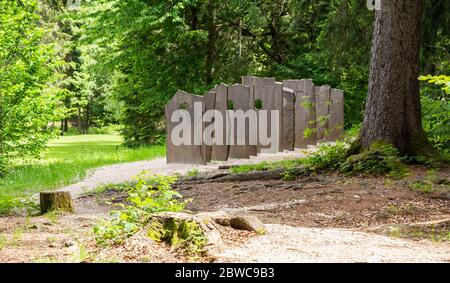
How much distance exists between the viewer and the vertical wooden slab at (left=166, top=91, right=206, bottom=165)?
A: 1289cm

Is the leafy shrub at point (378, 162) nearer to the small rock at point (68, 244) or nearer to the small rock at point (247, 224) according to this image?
the small rock at point (247, 224)

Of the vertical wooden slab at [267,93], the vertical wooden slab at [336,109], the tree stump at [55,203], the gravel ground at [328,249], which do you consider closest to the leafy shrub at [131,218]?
the gravel ground at [328,249]

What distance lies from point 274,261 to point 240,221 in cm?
115

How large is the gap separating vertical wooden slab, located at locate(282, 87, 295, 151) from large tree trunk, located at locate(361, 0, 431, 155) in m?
4.40

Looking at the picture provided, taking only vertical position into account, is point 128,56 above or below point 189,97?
above

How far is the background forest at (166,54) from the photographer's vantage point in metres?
14.9

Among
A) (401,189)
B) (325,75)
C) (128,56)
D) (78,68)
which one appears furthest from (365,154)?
(78,68)

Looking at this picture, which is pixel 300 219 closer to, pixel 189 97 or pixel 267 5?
pixel 189 97

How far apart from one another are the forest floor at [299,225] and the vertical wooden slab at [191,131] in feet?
7.76

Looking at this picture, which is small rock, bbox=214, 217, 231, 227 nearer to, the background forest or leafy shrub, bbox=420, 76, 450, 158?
leafy shrub, bbox=420, 76, 450, 158

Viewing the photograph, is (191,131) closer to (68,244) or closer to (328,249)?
(68,244)

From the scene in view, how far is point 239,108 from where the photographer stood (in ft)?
42.6

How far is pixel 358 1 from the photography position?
13.4 m

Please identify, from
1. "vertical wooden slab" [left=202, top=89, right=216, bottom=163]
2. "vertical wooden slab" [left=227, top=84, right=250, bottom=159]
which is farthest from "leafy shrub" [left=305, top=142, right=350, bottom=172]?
"vertical wooden slab" [left=202, top=89, right=216, bottom=163]
